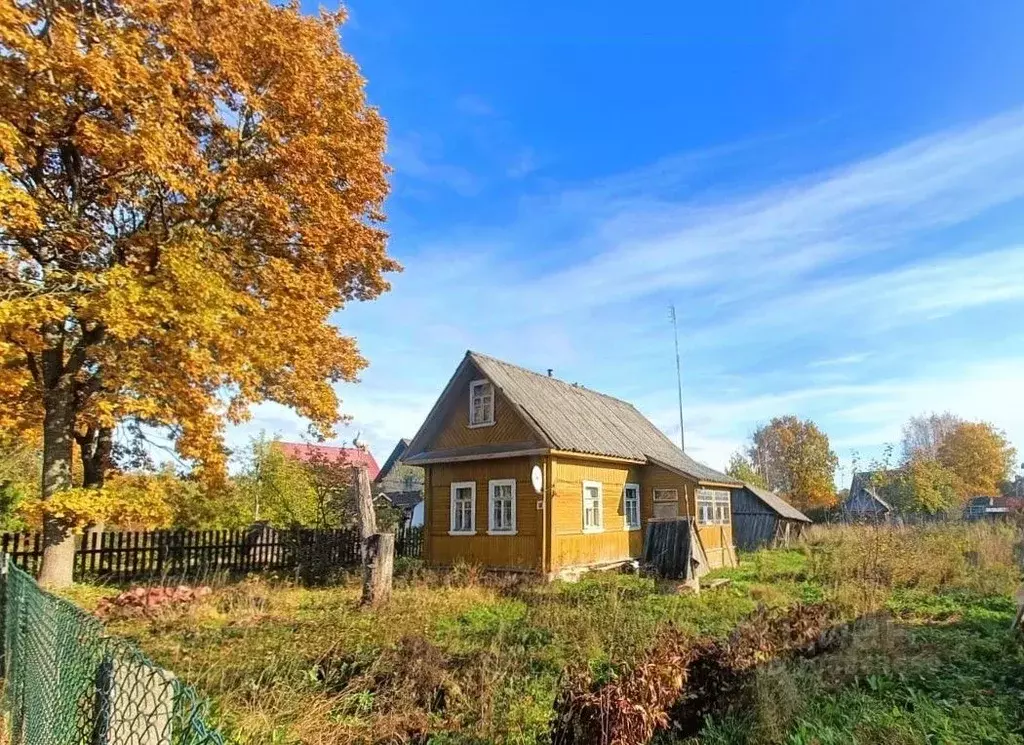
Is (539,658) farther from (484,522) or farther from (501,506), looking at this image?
(484,522)

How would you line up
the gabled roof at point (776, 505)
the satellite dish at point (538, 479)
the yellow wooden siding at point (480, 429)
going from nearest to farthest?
1. the satellite dish at point (538, 479)
2. the yellow wooden siding at point (480, 429)
3. the gabled roof at point (776, 505)

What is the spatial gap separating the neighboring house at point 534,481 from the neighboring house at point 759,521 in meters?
7.09

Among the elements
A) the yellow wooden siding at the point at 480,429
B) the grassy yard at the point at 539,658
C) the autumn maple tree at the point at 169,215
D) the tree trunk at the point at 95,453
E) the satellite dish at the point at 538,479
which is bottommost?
the grassy yard at the point at 539,658

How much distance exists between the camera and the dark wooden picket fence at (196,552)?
1451 centimetres

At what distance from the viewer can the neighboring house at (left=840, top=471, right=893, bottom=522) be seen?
35419mm

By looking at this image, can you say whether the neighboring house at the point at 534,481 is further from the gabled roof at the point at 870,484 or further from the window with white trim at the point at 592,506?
the gabled roof at the point at 870,484

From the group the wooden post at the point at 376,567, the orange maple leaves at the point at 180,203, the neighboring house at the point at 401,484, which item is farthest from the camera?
the neighboring house at the point at 401,484

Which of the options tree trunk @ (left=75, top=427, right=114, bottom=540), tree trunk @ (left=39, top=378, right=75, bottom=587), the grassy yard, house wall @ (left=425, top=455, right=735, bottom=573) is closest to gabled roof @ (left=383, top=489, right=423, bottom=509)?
house wall @ (left=425, top=455, right=735, bottom=573)

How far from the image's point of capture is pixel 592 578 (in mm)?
16344

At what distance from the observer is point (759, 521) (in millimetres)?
29000

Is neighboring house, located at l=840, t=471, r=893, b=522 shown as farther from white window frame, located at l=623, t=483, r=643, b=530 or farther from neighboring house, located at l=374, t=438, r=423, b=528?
neighboring house, located at l=374, t=438, r=423, b=528

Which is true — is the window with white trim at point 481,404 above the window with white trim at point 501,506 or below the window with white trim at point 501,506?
above

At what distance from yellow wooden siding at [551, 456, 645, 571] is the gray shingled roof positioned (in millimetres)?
580

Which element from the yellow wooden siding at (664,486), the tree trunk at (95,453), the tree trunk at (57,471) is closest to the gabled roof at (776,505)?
the yellow wooden siding at (664,486)
